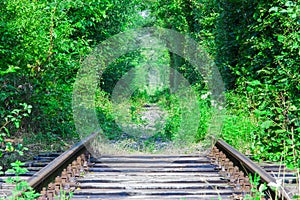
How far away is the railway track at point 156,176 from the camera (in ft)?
14.0

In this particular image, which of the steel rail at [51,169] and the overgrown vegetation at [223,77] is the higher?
the overgrown vegetation at [223,77]

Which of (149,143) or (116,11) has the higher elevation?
(116,11)

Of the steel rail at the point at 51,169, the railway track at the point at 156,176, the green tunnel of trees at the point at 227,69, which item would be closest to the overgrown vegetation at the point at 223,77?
the green tunnel of trees at the point at 227,69

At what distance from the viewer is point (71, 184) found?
4.72 m

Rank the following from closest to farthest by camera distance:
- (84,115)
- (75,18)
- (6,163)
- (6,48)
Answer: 1. (6,163)
2. (6,48)
3. (84,115)
4. (75,18)

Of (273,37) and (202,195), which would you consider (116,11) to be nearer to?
(273,37)

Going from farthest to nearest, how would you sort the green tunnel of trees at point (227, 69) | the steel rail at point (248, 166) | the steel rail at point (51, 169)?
1. the green tunnel of trees at point (227, 69)
2. the steel rail at point (51, 169)
3. the steel rail at point (248, 166)

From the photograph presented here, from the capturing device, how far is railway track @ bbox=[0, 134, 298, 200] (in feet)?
14.0

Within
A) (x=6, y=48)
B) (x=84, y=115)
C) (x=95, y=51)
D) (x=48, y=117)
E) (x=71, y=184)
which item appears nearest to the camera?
(x=71, y=184)

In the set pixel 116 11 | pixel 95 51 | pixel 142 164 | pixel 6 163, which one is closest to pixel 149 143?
pixel 142 164

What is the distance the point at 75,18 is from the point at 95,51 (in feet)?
6.90

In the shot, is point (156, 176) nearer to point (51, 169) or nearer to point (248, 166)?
point (248, 166)

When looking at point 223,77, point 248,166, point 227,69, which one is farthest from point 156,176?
point 223,77

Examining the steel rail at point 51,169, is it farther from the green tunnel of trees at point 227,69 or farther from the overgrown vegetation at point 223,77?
the green tunnel of trees at point 227,69
